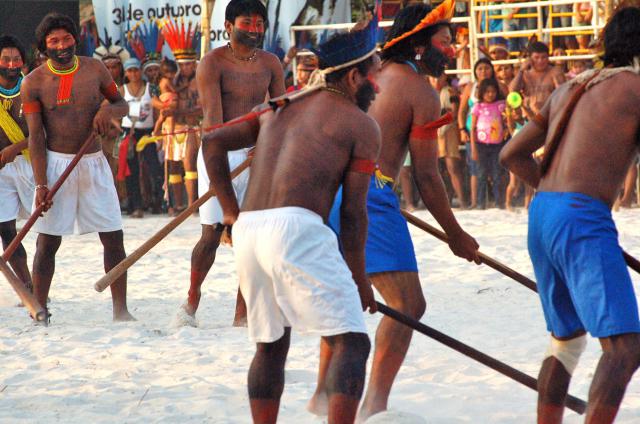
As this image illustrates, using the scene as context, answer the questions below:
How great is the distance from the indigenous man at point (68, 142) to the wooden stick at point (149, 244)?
76 centimetres

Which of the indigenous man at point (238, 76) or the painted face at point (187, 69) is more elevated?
the indigenous man at point (238, 76)

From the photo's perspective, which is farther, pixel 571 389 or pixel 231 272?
pixel 231 272

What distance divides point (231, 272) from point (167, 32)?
18.5 feet

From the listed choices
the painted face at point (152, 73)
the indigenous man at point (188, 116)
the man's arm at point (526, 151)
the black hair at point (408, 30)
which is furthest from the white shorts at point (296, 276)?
the painted face at point (152, 73)

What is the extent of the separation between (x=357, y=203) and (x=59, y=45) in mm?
3477

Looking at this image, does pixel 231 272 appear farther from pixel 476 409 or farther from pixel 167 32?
pixel 167 32

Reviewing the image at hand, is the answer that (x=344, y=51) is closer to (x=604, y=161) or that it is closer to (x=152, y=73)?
(x=604, y=161)

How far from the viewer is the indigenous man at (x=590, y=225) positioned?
367 cm

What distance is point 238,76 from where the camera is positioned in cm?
659

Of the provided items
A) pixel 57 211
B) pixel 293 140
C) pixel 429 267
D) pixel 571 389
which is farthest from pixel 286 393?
pixel 429 267

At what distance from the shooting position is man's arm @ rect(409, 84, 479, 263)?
180 inches

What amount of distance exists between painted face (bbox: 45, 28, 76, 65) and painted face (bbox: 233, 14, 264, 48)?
1.00m

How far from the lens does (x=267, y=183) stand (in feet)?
12.5

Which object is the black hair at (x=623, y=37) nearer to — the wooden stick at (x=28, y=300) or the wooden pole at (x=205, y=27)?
the wooden stick at (x=28, y=300)
